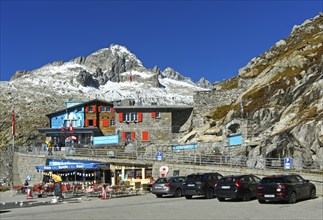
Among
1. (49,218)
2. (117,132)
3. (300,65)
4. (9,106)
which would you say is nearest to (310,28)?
(300,65)

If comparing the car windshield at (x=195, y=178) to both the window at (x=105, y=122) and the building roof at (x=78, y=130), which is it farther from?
Answer: the window at (x=105, y=122)

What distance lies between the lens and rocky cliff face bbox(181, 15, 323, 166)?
3465cm

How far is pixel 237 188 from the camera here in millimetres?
23172

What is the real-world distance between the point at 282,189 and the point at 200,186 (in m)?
5.83

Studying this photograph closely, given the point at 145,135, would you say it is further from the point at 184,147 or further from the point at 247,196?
the point at 247,196

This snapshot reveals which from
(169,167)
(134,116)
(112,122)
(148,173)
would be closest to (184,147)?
(148,173)

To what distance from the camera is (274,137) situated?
120 ft

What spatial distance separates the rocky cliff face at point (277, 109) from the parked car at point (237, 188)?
7.14 metres

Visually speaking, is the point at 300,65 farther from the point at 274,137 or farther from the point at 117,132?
the point at 117,132

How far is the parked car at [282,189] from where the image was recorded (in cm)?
2127

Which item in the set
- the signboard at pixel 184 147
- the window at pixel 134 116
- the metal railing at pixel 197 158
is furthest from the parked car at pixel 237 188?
the window at pixel 134 116

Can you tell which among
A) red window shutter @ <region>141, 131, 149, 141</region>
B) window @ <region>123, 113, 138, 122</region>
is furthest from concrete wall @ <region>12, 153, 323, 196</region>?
red window shutter @ <region>141, 131, 149, 141</region>

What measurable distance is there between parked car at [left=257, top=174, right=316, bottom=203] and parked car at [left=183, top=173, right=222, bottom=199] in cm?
445

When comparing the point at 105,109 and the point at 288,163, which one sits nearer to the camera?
the point at 288,163
